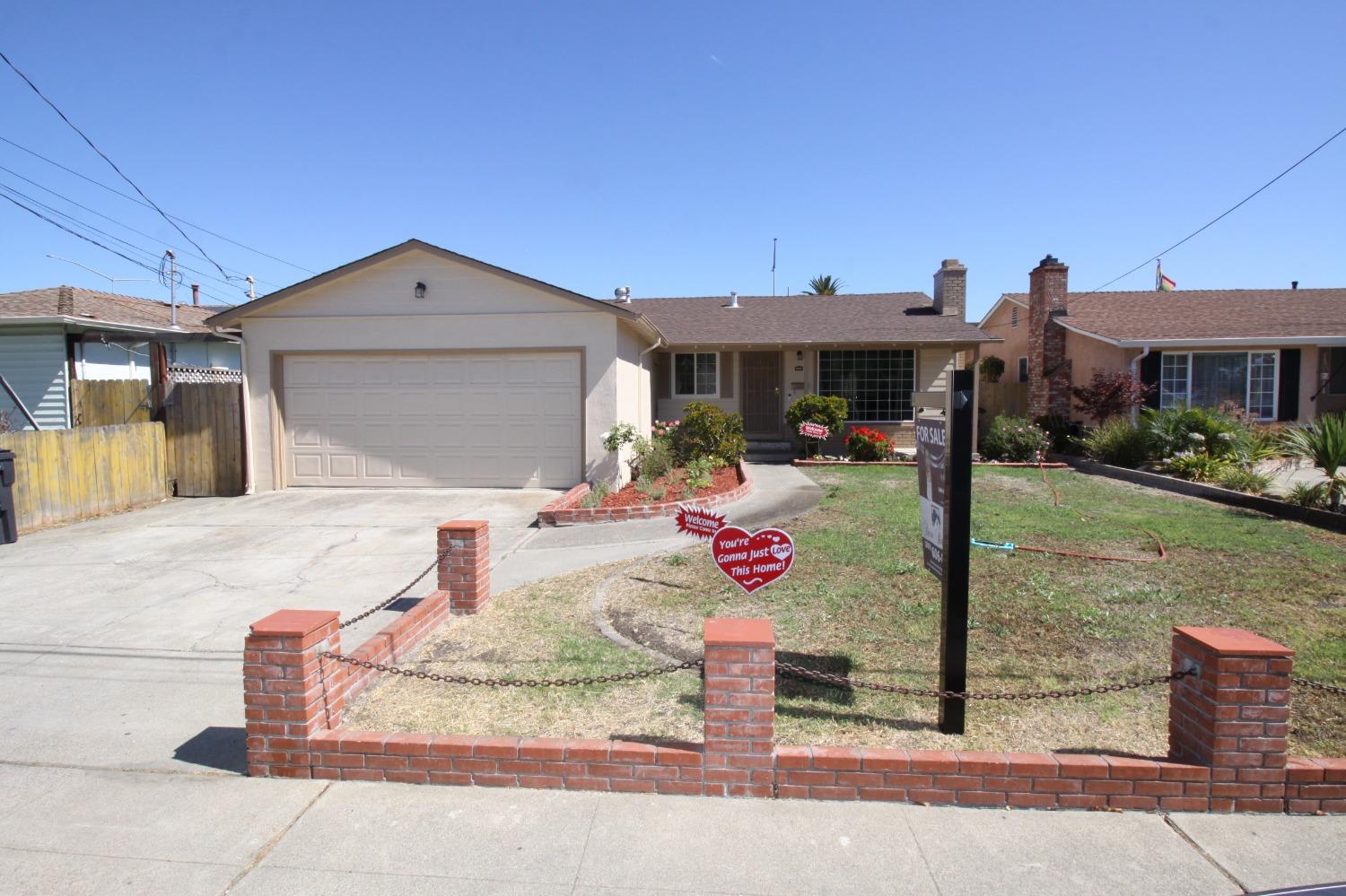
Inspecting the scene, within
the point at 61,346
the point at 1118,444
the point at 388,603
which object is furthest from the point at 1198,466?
the point at 61,346

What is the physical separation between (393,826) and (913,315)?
62.4ft

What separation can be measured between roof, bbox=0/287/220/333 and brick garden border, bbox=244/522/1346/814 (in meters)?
12.2

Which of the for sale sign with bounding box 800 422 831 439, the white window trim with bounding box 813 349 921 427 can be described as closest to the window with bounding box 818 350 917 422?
the white window trim with bounding box 813 349 921 427

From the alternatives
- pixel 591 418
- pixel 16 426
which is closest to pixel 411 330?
pixel 591 418

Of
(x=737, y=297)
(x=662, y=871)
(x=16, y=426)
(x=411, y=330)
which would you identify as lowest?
(x=662, y=871)

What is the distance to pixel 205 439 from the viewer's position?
13.2 m

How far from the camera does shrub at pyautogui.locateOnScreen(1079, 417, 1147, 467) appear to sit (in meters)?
15.1

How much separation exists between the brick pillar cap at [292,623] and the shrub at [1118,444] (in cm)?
1537

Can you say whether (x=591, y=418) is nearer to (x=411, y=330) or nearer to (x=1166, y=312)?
(x=411, y=330)

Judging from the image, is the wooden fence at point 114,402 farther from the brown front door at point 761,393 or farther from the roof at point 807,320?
the brown front door at point 761,393

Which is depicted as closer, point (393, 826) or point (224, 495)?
Answer: point (393, 826)

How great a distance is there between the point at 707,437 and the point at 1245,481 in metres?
8.72

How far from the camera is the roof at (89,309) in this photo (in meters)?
14.8

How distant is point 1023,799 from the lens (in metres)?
3.65
